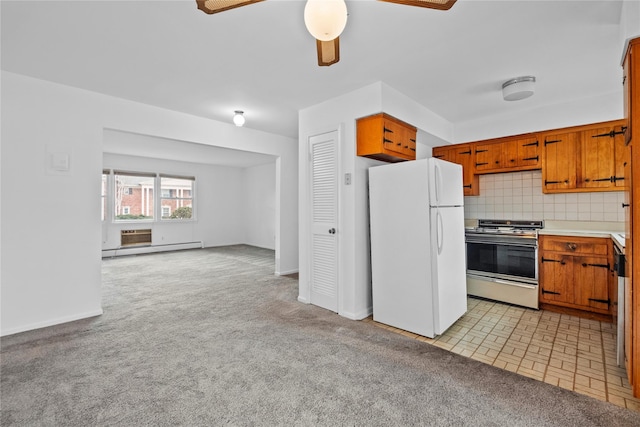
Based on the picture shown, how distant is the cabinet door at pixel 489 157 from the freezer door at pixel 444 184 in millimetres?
1306

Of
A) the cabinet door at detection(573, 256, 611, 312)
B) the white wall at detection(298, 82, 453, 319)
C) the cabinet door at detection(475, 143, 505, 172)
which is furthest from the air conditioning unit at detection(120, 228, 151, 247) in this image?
the cabinet door at detection(573, 256, 611, 312)

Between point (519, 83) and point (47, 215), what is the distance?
4.89 m

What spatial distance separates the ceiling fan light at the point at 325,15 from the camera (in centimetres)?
118

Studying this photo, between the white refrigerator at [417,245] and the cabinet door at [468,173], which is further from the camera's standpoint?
the cabinet door at [468,173]

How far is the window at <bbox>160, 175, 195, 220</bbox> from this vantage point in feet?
26.3

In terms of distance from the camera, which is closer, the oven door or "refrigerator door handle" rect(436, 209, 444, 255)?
"refrigerator door handle" rect(436, 209, 444, 255)

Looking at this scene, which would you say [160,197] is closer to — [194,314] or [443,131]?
[194,314]

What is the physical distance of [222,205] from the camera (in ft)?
29.6

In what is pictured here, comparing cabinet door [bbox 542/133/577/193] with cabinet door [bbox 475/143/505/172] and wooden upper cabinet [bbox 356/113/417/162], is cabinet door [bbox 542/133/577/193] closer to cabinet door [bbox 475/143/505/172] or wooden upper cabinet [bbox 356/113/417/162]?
cabinet door [bbox 475/143/505/172]

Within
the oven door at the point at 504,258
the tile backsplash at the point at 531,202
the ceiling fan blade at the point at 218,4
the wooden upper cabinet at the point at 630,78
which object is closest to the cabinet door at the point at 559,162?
the tile backsplash at the point at 531,202

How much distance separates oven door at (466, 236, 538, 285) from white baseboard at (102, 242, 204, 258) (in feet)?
23.7

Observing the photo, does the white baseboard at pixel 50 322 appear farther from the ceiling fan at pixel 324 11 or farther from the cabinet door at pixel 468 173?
the cabinet door at pixel 468 173

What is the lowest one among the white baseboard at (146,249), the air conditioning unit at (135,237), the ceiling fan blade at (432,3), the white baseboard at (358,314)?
the white baseboard at (358,314)

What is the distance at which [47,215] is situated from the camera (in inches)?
114
